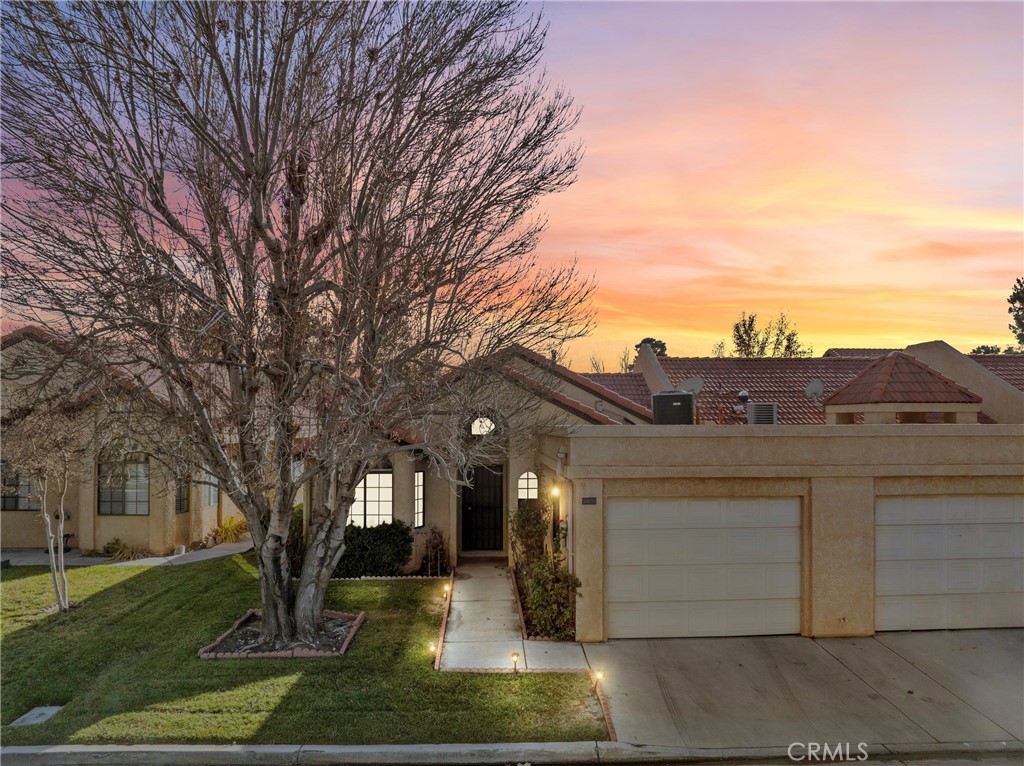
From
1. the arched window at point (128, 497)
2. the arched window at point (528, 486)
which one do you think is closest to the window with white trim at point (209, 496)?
the arched window at point (128, 497)

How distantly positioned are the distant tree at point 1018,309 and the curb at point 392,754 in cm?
4366

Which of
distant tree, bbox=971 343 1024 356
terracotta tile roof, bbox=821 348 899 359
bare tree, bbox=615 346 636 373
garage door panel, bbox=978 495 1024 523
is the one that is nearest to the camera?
garage door panel, bbox=978 495 1024 523

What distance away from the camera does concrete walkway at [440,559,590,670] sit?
9047mm

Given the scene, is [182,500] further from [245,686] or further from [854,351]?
[854,351]

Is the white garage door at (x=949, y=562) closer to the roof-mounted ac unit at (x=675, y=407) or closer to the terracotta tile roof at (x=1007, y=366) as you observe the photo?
the roof-mounted ac unit at (x=675, y=407)

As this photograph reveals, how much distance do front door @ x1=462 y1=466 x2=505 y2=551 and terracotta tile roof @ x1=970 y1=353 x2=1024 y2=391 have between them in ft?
50.6

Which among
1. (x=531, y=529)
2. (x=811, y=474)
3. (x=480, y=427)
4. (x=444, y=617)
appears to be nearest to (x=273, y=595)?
(x=444, y=617)

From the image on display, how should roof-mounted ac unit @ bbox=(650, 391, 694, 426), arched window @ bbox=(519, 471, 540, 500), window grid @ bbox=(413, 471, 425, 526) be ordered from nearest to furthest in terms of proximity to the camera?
roof-mounted ac unit @ bbox=(650, 391, 694, 426) < window grid @ bbox=(413, 471, 425, 526) < arched window @ bbox=(519, 471, 540, 500)

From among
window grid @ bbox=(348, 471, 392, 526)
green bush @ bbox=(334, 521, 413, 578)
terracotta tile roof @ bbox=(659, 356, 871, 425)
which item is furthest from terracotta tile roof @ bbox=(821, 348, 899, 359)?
green bush @ bbox=(334, 521, 413, 578)

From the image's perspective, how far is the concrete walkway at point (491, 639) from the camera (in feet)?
29.7

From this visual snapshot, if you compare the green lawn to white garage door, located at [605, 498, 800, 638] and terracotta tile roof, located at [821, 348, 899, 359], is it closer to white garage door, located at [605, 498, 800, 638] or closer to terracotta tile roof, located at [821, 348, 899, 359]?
white garage door, located at [605, 498, 800, 638]

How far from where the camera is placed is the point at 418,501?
48.8 feet

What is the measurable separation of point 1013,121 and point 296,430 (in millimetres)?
14545

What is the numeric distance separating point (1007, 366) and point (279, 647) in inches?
882
